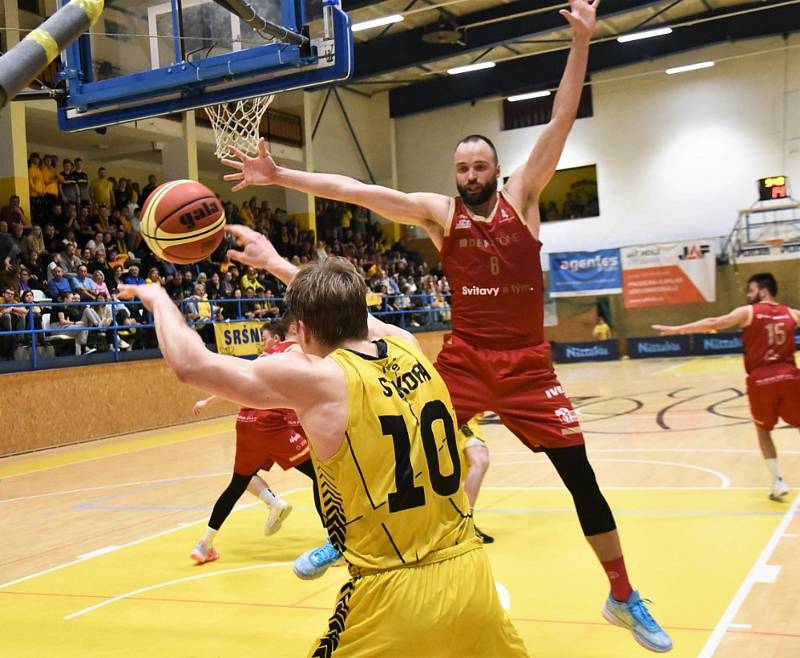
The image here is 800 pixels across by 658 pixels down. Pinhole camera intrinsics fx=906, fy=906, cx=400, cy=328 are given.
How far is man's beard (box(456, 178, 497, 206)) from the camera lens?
430 centimetres

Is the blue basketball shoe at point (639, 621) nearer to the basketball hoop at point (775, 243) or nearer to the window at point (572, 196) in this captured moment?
the basketball hoop at point (775, 243)

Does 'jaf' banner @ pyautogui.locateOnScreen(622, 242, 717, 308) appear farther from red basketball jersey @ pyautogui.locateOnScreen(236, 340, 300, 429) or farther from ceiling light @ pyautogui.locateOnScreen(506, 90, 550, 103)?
red basketball jersey @ pyautogui.locateOnScreen(236, 340, 300, 429)

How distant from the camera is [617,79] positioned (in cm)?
2783

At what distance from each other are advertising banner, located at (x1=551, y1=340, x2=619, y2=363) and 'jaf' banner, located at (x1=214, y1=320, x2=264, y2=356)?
12411 millimetres

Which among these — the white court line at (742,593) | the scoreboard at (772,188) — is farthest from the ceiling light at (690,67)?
the white court line at (742,593)

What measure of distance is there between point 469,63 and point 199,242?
25634 millimetres

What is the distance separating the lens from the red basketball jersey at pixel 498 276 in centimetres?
429

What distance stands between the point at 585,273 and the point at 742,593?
23.7 meters

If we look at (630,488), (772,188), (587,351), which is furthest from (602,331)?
(630,488)

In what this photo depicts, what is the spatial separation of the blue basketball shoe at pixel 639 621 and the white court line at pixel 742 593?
221 mm

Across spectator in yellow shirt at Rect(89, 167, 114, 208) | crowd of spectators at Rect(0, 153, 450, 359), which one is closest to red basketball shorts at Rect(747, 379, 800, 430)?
crowd of spectators at Rect(0, 153, 450, 359)

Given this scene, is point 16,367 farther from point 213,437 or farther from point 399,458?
point 399,458

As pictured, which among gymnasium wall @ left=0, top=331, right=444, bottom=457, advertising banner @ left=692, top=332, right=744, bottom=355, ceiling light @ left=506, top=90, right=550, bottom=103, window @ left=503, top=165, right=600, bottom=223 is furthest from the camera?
window @ left=503, top=165, right=600, bottom=223

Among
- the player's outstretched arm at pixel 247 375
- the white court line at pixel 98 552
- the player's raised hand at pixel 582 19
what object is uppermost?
the player's raised hand at pixel 582 19
